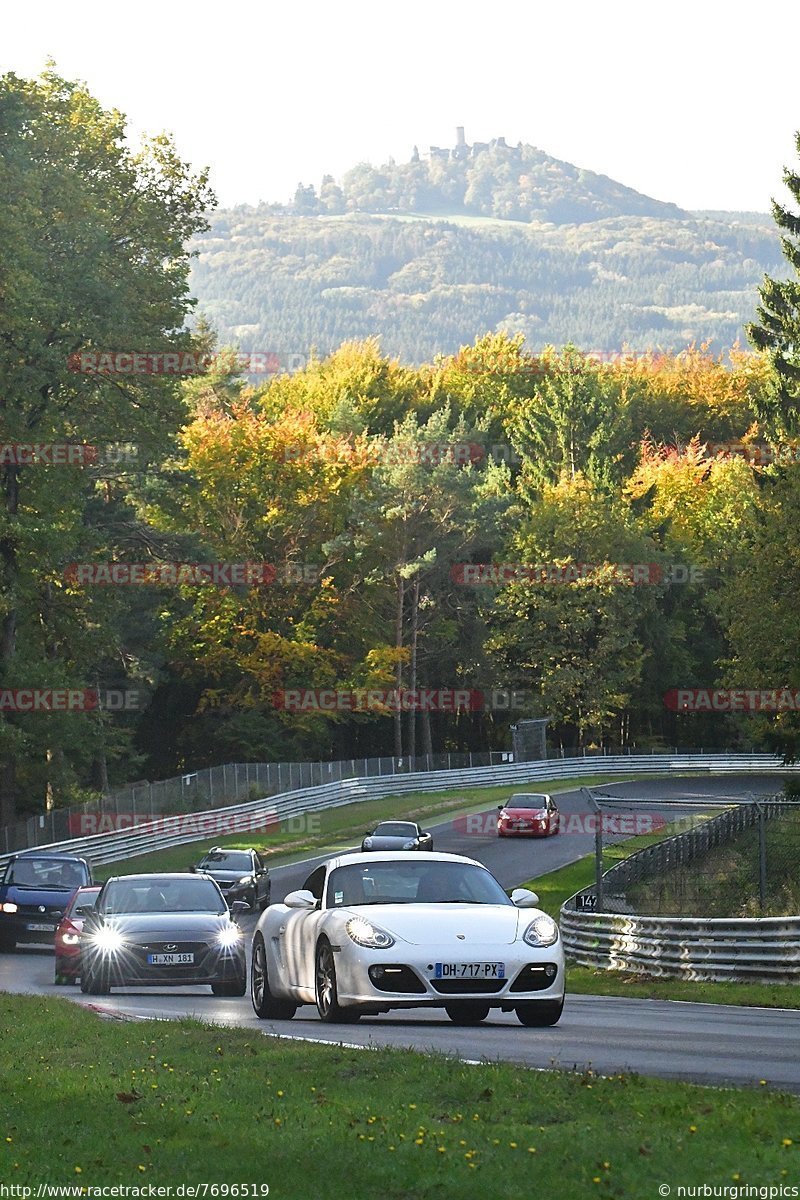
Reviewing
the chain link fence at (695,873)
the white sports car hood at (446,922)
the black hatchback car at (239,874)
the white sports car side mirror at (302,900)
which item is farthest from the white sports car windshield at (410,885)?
the black hatchback car at (239,874)

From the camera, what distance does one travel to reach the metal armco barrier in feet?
74.2

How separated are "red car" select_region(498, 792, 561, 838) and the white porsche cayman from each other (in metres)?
40.4

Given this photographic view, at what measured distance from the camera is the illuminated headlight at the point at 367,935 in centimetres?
1464

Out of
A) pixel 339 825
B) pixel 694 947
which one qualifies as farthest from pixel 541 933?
pixel 339 825

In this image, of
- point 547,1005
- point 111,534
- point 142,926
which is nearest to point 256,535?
point 111,534

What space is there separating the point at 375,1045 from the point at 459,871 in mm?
2923

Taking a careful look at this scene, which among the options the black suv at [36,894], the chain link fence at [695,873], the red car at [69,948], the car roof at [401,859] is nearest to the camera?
the car roof at [401,859]

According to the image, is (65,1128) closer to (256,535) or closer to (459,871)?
(459,871)

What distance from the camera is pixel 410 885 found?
1575cm

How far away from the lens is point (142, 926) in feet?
67.7

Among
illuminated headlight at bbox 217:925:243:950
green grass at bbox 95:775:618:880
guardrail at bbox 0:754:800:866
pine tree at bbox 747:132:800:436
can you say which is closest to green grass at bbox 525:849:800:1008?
illuminated headlight at bbox 217:925:243:950

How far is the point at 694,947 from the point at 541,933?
978 centimetres

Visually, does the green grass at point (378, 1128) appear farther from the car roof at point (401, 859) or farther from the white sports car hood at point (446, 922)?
the car roof at point (401, 859)

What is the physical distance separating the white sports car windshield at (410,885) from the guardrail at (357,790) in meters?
28.7
